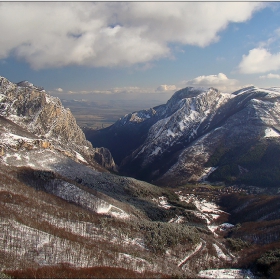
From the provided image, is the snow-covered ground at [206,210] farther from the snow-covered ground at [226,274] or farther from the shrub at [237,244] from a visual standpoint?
the snow-covered ground at [226,274]

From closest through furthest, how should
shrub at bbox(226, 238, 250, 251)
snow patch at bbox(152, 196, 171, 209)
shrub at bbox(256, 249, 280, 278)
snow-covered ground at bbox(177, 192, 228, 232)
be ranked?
shrub at bbox(256, 249, 280, 278) < shrub at bbox(226, 238, 250, 251) < snow-covered ground at bbox(177, 192, 228, 232) < snow patch at bbox(152, 196, 171, 209)

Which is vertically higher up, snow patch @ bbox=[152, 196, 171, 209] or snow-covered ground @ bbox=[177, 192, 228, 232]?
snow patch @ bbox=[152, 196, 171, 209]

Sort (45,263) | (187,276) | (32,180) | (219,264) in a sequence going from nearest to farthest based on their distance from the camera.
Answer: (45,263)
(187,276)
(219,264)
(32,180)

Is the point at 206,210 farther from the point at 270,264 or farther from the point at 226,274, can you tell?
the point at 270,264

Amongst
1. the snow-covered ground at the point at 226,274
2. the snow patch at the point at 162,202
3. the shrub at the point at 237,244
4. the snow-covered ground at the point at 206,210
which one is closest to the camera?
the snow-covered ground at the point at 226,274

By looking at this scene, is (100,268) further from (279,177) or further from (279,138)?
(279,138)

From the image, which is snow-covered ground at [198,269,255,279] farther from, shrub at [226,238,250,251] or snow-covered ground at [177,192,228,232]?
snow-covered ground at [177,192,228,232]

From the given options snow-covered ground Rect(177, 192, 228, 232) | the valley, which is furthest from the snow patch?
snow-covered ground Rect(177, 192, 228, 232)

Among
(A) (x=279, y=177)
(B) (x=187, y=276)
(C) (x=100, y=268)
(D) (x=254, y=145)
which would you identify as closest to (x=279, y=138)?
(D) (x=254, y=145)

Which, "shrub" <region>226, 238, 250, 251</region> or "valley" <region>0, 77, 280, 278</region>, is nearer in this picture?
"valley" <region>0, 77, 280, 278</region>

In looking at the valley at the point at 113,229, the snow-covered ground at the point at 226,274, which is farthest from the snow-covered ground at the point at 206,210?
the snow-covered ground at the point at 226,274

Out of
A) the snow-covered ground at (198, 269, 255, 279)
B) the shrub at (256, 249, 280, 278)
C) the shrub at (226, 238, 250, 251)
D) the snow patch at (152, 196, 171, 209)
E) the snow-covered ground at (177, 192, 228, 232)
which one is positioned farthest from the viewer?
the snow patch at (152, 196, 171, 209)
